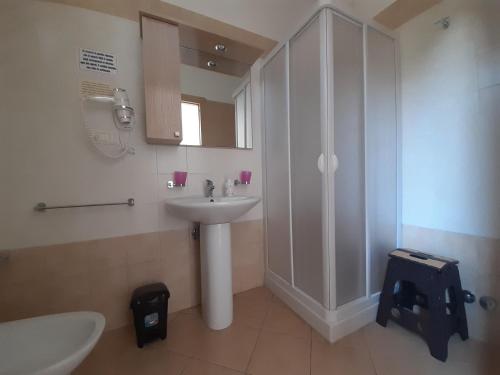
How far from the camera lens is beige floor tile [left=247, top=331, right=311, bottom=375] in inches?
40.0

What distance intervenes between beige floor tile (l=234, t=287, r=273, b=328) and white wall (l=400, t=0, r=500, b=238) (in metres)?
1.24

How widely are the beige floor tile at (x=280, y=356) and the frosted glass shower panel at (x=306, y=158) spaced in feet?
0.96

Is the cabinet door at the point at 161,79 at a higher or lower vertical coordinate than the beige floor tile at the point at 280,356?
higher

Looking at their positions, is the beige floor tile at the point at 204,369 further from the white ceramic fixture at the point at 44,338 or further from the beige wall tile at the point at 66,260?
the beige wall tile at the point at 66,260

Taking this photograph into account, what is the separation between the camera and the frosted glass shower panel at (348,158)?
1.19 meters

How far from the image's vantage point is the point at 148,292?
124cm

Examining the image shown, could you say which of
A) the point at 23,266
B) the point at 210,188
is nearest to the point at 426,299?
the point at 210,188

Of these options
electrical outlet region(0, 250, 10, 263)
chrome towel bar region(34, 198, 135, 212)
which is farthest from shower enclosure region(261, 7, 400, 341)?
electrical outlet region(0, 250, 10, 263)

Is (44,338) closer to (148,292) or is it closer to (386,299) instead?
(148,292)

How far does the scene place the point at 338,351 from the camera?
1.11 metres

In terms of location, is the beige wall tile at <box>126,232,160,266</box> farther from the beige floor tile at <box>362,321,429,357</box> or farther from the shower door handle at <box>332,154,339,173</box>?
the beige floor tile at <box>362,321,429,357</box>

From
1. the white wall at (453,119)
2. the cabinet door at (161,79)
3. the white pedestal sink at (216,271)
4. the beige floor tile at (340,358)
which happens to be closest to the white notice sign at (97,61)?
the cabinet door at (161,79)

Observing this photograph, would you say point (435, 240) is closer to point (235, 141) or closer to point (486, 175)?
point (486, 175)

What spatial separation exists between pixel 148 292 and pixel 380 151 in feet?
5.76
